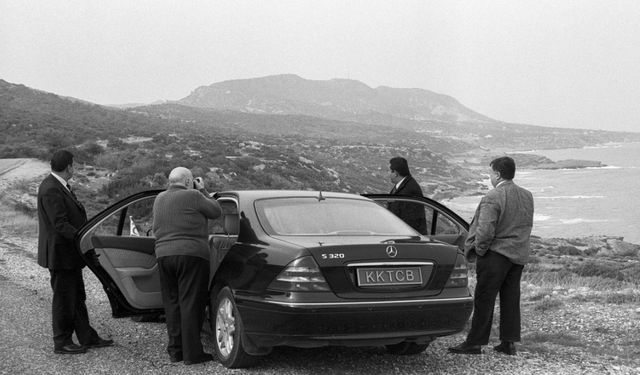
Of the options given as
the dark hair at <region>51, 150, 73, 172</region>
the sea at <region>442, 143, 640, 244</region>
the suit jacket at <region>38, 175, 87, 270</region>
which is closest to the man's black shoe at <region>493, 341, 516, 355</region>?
the suit jacket at <region>38, 175, 87, 270</region>

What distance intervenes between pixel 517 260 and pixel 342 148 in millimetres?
85203

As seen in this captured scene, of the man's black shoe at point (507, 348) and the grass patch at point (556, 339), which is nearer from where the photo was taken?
the man's black shoe at point (507, 348)

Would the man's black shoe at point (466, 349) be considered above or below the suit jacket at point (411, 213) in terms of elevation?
below

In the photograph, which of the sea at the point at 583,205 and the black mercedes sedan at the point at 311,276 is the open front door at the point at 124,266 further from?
the sea at the point at 583,205

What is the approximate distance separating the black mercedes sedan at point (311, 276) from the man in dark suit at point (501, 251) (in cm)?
60

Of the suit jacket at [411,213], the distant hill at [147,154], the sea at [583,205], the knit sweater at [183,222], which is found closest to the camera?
the knit sweater at [183,222]

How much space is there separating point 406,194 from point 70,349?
3.61 metres

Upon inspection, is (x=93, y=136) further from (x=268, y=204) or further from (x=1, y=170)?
(x=268, y=204)

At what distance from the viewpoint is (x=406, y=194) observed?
7.42 metres

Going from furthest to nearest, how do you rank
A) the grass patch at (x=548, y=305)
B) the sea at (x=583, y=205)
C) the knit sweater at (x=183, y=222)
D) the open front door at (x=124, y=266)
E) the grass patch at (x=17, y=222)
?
the sea at (x=583, y=205), the grass patch at (x=17, y=222), the grass patch at (x=548, y=305), the open front door at (x=124, y=266), the knit sweater at (x=183, y=222)

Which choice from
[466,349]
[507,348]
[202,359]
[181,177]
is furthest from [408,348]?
[181,177]

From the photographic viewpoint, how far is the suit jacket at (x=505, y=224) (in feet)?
19.4

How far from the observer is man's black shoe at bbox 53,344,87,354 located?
237 inches

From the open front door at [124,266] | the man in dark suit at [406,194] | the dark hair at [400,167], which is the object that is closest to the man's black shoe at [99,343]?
the open front door at [124,266]
